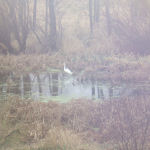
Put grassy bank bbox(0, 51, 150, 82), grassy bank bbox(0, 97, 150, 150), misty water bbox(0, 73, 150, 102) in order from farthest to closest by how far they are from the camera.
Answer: grassy bank bbox(0, 51, 150, 82) < misty water bbox(0, 73, 150, 102) < grassy bank bbox(0, 97, 150, 150)

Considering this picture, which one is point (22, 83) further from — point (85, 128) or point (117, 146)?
point (117, 146)

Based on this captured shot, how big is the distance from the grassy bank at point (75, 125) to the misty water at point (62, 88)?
11 cm

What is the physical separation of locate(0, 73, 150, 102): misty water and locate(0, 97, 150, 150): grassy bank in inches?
4.5

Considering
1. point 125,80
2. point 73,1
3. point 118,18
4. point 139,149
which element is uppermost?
point 73,1

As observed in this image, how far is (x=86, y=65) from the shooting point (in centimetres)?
305

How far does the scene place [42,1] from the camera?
317 cm

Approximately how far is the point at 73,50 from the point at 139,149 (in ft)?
4.80

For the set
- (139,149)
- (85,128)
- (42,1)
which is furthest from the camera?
(42,1)

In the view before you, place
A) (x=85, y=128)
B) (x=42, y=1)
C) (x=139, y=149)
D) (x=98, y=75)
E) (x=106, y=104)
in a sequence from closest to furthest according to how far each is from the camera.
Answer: (x=139, y=149), (x=85, y=128), (x=106, y=104), (x=98, y=75), (x=42, y=1)

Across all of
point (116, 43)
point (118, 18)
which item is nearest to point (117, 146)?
point (116, 43)

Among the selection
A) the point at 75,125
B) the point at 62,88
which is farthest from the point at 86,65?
the point at 75,125

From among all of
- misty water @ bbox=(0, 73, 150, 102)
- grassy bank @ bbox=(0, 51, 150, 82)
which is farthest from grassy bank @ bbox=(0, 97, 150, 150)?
grassy bank @ bbox=(0, 51, 150, 82)

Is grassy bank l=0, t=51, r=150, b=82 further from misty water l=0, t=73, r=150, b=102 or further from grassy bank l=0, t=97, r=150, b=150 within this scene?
grassy bank l=0, t=97, r=150, b=150

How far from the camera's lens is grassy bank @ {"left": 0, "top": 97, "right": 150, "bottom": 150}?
7.06 feet
